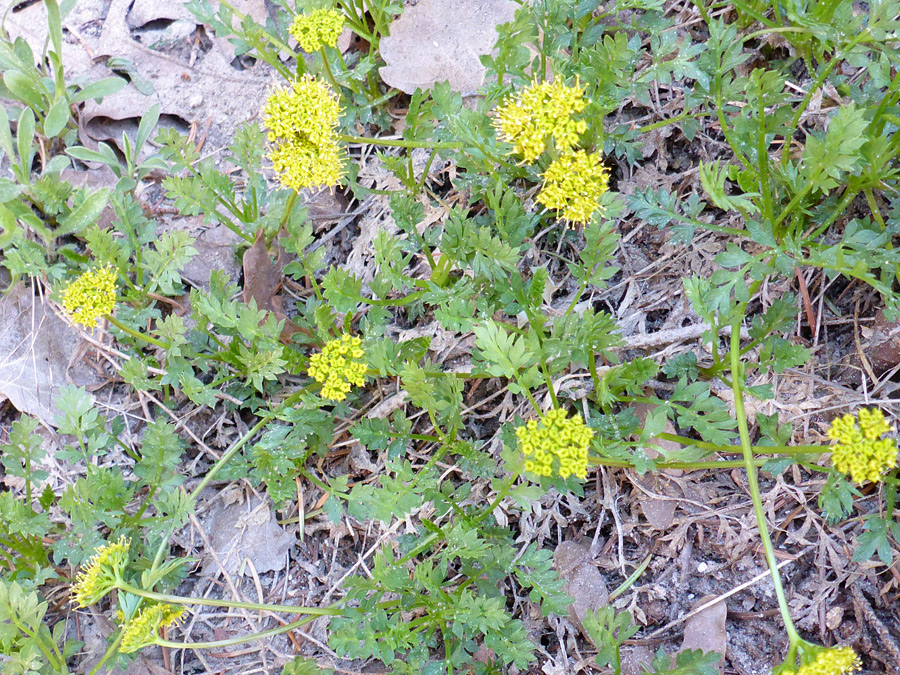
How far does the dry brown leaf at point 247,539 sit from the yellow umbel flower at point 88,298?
0.99 metres

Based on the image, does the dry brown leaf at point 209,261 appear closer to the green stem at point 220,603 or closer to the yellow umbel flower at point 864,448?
the green stem at point 220,603

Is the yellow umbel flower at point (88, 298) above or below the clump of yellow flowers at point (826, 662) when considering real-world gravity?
above

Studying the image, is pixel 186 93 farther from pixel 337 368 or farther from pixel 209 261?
pixel 337 368

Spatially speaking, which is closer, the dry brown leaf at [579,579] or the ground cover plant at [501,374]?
the ground cover plant at [501,374]

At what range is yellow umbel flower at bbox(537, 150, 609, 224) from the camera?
2.32 metres

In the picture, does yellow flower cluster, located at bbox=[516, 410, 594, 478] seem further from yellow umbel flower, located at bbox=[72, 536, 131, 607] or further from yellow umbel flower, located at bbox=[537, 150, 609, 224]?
yellow umbel flower, located at bbox=[72, 536, 131, 607]

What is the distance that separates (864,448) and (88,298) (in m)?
2.73

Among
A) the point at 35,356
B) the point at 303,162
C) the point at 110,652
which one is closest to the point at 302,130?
the point at 303,162

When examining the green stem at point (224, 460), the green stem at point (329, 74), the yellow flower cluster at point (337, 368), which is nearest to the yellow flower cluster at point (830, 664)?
the yellow flower cluster at point (337, 368)

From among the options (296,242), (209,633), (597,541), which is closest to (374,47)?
(296,242)

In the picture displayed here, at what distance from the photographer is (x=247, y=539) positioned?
303 centimetres

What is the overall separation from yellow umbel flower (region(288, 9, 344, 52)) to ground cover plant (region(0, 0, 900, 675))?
0.04 ft

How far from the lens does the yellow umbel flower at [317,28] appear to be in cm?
278

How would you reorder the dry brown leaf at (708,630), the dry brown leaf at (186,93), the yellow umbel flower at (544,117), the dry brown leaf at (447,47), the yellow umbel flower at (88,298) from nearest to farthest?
the yellow umbel flower at (544,117) < the dry brown leaf at (708,630) < the yellow umbel flower at (88,298) < the dry brown leaf at (447,47) < the dry brown leaf at (186,93)
